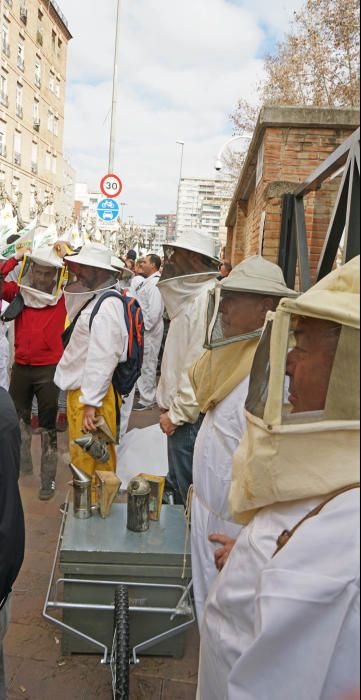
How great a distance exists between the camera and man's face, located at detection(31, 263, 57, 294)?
519 centimetres

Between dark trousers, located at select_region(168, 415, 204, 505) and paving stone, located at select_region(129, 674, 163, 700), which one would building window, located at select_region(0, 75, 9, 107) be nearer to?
dark trousers, located at select_region(168, 415, 204, 505)

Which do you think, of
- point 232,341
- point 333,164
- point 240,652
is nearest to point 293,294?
point 232,341

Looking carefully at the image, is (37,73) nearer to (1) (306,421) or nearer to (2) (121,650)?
(2) (121,650)

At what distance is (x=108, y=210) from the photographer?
12977mm

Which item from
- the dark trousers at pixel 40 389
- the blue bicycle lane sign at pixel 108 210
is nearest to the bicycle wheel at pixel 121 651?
the dark trousers at pixel 40 389

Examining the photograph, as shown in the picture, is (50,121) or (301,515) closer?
(301,515)

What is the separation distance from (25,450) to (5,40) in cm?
4214

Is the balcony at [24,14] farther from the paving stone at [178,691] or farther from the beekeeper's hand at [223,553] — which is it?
the beekeeper's hand at [223,553]

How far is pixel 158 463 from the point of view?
5.33 meters

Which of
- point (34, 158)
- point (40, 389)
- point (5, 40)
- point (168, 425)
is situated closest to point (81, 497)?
point (168, 425)

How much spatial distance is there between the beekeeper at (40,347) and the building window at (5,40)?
40.5m

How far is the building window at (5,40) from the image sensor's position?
38562 millimetres

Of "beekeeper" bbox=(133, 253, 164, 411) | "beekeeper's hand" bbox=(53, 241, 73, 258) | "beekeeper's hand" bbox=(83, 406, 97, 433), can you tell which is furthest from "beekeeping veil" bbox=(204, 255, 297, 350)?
"beekeeper" bbox=(133, 253, 164, 411)

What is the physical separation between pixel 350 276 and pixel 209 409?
1.54 metres
